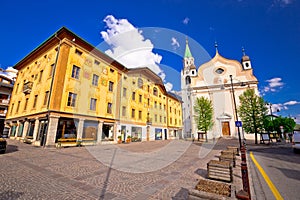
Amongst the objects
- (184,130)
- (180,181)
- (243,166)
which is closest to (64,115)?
(180,181)

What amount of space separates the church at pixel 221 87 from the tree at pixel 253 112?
4.75 metres

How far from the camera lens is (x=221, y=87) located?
33.2 m

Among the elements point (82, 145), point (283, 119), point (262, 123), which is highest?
point (283, 119)

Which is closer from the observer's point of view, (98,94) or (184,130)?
(98,94)

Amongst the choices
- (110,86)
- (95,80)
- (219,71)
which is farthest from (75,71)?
(219,71)

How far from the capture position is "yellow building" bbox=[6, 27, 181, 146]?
1623cm

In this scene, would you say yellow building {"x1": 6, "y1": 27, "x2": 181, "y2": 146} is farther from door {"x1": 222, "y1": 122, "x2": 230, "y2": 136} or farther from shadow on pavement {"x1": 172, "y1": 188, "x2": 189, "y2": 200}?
door {"x1": 222, "y1": 122, "x2": 230, "y2": 136}

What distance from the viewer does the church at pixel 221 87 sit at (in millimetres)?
30625

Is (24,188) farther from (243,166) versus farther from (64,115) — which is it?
(64,115)

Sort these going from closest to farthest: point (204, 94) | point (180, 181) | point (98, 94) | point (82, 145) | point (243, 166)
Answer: point (243, 166)
point (180, 181)
point (82, 145)
point (98, 94)
point (204, 94)

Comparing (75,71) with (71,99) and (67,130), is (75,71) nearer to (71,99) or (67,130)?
(71,99)

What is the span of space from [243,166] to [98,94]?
64.6 ft

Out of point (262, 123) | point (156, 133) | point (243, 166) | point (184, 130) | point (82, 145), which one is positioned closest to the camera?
point (243, 166)

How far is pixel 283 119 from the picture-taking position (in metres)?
46.6
